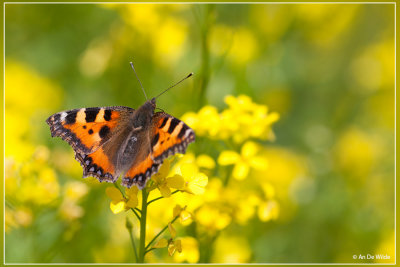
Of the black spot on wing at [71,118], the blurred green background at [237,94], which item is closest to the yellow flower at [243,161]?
the blurred green background at [237,94]

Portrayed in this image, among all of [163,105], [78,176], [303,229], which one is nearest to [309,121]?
[303,229]

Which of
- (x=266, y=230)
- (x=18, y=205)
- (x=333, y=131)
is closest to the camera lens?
(x=18, y=205)

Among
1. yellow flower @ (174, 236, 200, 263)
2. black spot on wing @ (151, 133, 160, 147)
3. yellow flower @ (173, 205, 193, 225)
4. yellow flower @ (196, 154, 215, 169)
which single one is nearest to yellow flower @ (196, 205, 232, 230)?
yellow flower @ (174, 236, 200, 263)

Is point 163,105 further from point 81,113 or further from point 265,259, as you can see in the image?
point 81,113

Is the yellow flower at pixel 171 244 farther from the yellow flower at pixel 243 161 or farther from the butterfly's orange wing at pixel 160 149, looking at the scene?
the yellow flower at pixel 243 161

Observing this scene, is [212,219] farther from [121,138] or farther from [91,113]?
[91,113]

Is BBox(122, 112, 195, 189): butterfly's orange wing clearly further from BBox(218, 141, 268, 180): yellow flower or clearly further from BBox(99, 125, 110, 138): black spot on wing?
BBox(218, 141, 268, 180): yellow flower

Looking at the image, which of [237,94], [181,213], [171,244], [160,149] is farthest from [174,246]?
[237,94]
